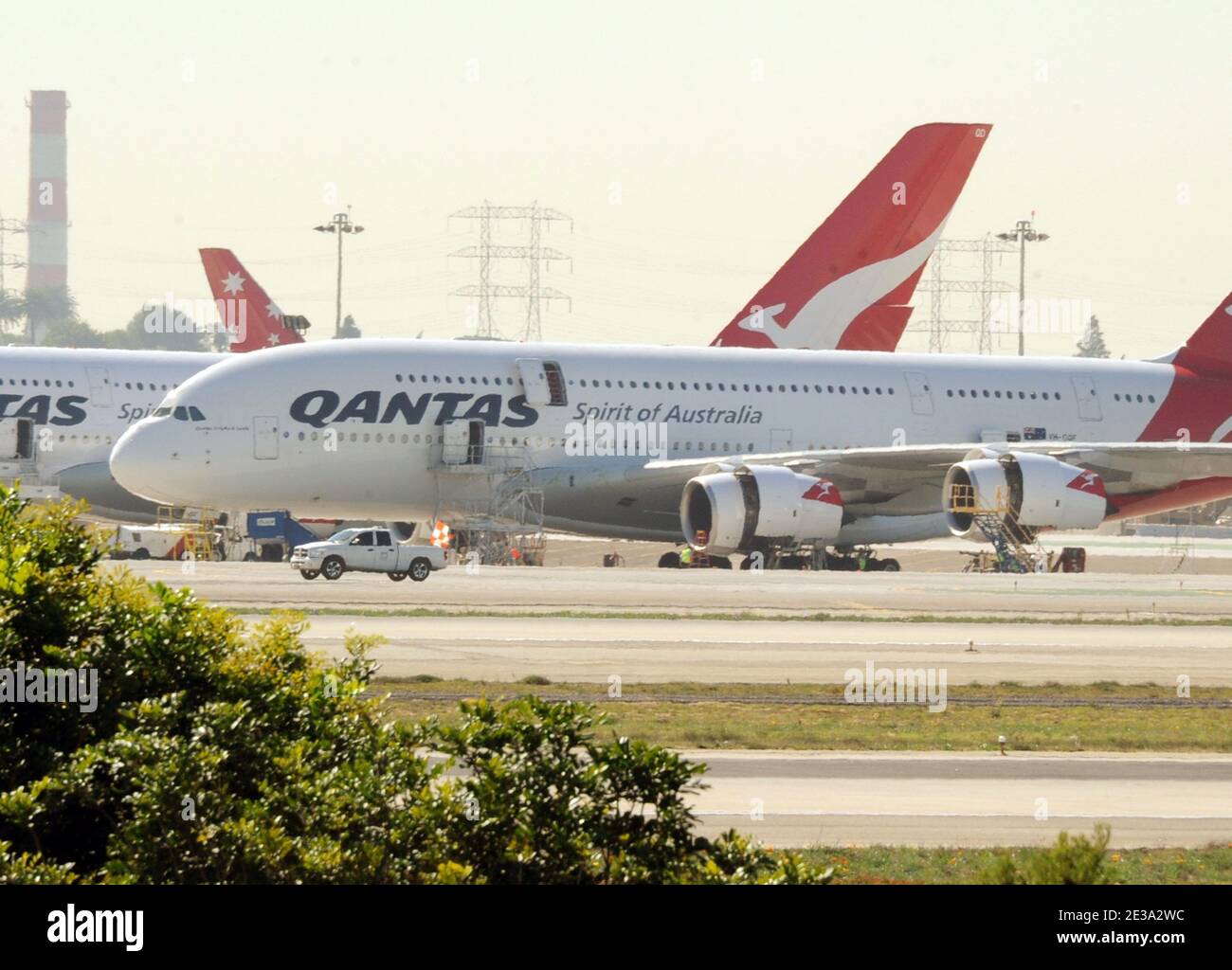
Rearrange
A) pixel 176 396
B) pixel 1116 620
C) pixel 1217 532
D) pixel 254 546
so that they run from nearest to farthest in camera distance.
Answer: pixel 1116 620, pixel 176 396, pixel 254 546, pixel 1217 532

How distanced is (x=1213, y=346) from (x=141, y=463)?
32.5 metres

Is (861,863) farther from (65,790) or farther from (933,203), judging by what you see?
(933,203)

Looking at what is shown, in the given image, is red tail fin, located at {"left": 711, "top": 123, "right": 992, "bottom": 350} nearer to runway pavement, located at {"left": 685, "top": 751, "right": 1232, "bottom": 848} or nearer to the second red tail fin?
the second red tail fin

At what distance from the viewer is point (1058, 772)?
1867 centimetres

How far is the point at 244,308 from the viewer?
90.7 meters

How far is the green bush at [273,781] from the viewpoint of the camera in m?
10.0

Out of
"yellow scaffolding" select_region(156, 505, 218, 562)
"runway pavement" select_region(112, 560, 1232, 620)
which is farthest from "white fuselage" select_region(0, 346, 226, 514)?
"runway pavement" select_region(112, 560, 1232, 620)

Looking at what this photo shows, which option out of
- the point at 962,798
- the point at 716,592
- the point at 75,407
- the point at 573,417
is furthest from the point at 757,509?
the point at 962,798

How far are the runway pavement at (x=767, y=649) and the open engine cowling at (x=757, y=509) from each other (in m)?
14.6

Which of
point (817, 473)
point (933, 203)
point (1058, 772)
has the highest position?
point (933, 203)

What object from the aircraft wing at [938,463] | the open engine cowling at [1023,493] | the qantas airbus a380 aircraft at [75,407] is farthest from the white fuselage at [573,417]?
the qantas airbus a380 aircraft at [75,407]

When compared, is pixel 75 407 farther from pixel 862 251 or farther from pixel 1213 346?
pixel 1213 346
